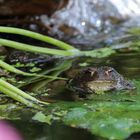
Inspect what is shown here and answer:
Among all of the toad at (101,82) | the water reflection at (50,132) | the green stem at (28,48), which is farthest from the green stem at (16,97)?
the green stem at (28,48)

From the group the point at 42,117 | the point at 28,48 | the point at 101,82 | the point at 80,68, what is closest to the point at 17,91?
the point at 42,117

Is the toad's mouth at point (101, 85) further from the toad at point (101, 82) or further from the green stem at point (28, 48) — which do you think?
the green stem at point (28, 48)

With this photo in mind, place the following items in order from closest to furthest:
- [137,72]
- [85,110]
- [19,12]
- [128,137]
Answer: [128,137] < [85,110] < [137,72] < [19,12]

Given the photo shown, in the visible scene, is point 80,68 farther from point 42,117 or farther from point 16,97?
point 42,117

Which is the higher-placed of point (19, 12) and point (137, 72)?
point (19, 12)

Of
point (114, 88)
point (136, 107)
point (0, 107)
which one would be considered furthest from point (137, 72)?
point (0, 107)

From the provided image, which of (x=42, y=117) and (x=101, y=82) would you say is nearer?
(x=42, y=117)

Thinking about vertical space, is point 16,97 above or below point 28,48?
below

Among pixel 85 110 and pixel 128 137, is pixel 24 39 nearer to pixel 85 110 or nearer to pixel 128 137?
pixel 85 110

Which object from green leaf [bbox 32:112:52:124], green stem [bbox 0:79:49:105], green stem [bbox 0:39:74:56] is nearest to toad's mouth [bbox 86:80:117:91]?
green stem [bbox 0:79:49:105]

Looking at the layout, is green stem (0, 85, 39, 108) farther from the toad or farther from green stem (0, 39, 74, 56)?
green stem (0, 39, 74, 56)

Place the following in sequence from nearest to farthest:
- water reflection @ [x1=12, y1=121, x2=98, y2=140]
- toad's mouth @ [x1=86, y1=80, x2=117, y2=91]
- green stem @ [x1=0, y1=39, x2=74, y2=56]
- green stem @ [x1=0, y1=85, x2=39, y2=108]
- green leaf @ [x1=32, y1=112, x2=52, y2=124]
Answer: water reflection @ [x1=12, y1=121, x2=98, y2=140] < green leaf @ [x1=32, y1=112, x2=52, y2=124] < green stem @ [x1=0, y1=85, x2=39, y2=108] < toad's mouth @ [x1=86, y1=80, x2=117, y2=91] < green stem @ [x1=0, y1=39, x2=74, y2=56]
